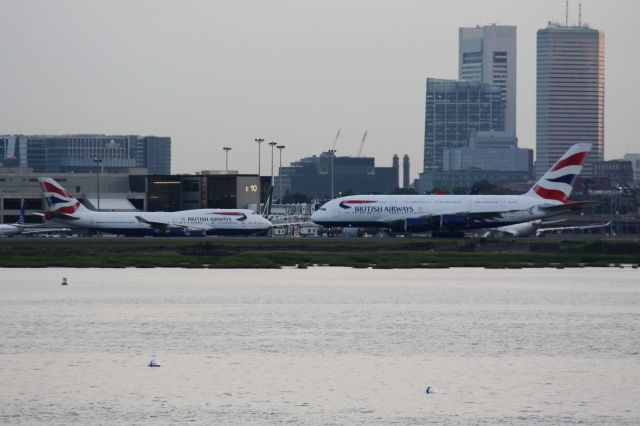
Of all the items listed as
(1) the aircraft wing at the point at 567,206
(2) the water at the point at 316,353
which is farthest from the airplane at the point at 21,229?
(2) the water at the point at 316,353

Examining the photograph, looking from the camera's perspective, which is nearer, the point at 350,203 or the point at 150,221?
the point at 350,203

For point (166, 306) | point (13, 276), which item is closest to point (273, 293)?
point (166, 306)

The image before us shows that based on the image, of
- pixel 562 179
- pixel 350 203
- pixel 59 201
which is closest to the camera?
pixel 350 203

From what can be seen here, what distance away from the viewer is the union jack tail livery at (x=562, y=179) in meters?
160

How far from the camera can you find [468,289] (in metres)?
97.9

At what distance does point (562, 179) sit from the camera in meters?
160

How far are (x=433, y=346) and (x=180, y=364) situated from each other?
13.4m

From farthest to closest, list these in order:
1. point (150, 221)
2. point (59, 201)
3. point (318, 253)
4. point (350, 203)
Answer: point (59, 201)
point (150, 221)
point (350, 203)
point (318, 253)

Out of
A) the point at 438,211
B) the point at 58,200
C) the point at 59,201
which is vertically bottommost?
the point at 438,211

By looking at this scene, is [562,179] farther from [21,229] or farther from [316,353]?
[316,353]

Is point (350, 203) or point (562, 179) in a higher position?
point (562, 179)

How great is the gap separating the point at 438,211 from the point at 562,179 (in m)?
17.5

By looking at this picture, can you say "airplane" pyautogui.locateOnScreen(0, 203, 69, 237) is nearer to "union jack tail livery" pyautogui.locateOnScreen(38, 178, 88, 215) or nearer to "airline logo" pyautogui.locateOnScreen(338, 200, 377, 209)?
"union jack tail livery" pyautogui.locateOnScreen(38, 178, 88, 215)

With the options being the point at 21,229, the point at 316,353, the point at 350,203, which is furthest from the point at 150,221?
the point at 316,353
